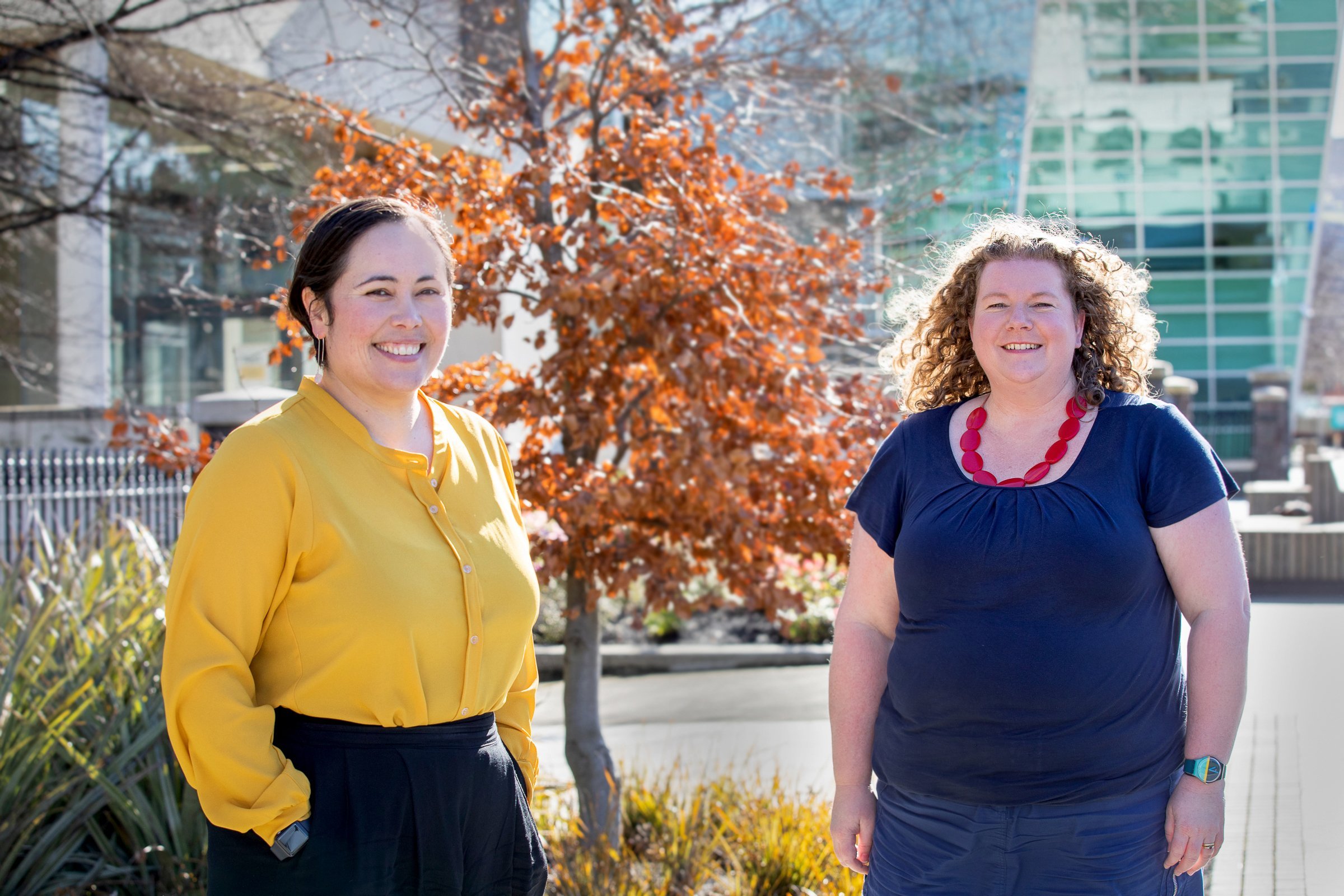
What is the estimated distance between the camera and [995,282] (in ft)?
8.17

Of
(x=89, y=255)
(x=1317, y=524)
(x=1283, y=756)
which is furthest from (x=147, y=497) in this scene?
(x=1317, y=524)

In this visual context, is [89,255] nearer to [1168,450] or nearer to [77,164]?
[77,164]

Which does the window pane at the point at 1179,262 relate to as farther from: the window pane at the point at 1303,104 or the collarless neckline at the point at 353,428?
the collarless neckline at the point at 353,428

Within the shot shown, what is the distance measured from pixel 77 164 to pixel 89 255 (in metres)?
1.29

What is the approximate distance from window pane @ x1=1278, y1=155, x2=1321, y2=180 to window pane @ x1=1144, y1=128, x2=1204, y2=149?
6.56 feet

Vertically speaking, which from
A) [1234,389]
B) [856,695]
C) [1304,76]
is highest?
[1304,76]

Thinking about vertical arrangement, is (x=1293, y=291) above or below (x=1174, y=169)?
below

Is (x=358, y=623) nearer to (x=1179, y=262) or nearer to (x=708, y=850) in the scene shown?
(x=708, y=850)

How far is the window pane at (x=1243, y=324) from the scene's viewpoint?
1171 inches

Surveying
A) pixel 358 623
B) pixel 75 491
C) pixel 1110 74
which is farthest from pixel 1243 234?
pixel 358 623

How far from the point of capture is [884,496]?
252 centimetres

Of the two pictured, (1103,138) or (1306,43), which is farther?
(1103,138)

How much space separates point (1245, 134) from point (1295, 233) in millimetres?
2744

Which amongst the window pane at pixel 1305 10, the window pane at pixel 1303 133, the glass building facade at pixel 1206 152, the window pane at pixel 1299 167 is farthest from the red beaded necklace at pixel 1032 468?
the window pane at pixel 1305 10
